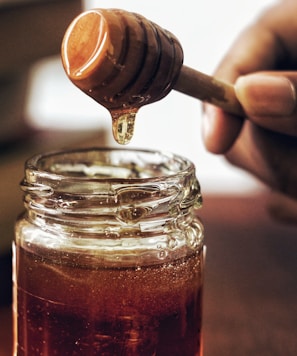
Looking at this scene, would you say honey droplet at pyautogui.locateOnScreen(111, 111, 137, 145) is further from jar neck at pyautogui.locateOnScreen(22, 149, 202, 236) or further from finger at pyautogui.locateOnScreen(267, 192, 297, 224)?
finger at pyautogui.locateOnScreen(267, 192, 297, 224)

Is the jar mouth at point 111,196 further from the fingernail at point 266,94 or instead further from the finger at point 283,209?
the finger at point 283,209

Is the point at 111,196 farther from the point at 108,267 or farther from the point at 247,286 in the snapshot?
the point at 247,286

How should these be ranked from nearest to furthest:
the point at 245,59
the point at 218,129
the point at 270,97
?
the point at 270,97
the point at 218,129
the point at 245,59

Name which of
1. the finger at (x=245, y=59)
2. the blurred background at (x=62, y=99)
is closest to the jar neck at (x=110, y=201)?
the finger at (x=245, y=59)

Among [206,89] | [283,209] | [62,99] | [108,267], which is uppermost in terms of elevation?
[206,89]

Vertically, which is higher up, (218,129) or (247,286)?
(218,129)

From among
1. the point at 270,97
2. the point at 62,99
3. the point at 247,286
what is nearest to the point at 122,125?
the point at 270,97

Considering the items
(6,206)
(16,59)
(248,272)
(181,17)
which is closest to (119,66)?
(248,272)
